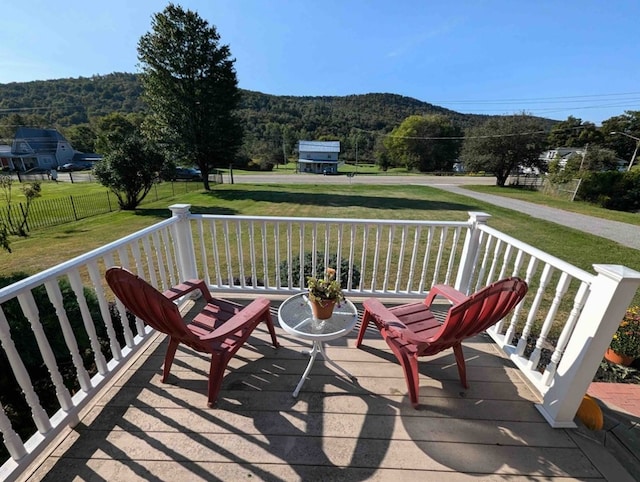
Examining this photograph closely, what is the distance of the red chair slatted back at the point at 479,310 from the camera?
1.51 meters

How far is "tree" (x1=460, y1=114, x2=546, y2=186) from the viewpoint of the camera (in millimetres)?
20375

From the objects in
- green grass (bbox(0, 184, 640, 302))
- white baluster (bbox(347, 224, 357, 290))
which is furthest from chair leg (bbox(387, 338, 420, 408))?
green grass (bbox(0, 184, 640, 302))

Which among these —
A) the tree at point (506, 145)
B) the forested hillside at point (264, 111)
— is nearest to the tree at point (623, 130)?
the forested hillside at point (264, 111)

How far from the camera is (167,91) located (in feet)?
46.2

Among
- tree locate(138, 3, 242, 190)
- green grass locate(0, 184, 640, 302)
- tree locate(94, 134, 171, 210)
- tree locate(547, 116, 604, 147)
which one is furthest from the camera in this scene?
tree locate(547, 116, 604, 147)

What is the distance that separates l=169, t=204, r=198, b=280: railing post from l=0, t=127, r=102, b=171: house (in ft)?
149

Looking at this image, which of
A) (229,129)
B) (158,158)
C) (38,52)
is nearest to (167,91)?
(229,129)

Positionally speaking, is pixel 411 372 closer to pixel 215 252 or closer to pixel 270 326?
pixel 270 326

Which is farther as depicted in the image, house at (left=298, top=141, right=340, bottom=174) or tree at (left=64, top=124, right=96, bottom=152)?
house at (left=298, top=141, right=340, bottom=174)

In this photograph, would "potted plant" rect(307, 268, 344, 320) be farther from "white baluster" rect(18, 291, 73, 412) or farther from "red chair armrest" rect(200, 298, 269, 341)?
"white baluster" rect(18, 291, 73, 412)

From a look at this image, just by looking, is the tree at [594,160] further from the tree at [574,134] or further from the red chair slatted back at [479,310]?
the red chair slatted back at [479,310]

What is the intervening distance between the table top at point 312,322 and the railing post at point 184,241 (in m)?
1.42

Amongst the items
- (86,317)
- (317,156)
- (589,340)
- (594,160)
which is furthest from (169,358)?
(317,156)

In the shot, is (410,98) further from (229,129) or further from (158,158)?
(158,158)
